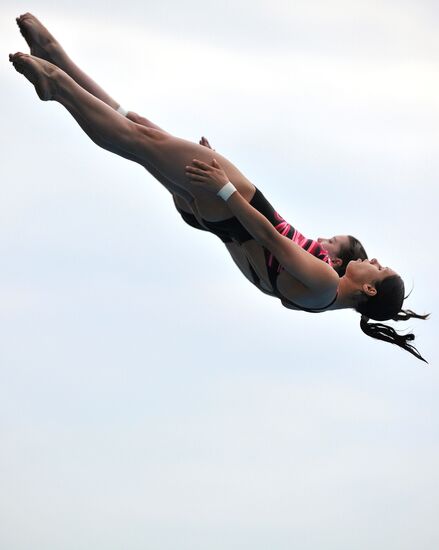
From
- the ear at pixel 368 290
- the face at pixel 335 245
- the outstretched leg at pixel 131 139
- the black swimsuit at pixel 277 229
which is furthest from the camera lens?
the face at pixel 335 245

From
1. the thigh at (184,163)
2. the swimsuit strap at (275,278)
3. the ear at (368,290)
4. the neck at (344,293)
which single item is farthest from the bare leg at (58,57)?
the ear at (368,290)

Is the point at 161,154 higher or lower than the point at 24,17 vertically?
lower

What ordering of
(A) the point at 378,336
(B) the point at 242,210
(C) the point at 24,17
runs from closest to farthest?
(B) the point at 242,210 → (C) the point at 24,17 → (A) the point at 378,336

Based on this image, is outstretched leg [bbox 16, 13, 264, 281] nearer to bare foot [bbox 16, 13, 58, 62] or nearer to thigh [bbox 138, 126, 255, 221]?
bare foot [bbox 16, 13, 58, 62]

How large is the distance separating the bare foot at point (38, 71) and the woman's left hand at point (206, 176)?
55.4 inches

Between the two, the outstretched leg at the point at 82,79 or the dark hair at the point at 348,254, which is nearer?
the outstretched leg at the point at 82,79

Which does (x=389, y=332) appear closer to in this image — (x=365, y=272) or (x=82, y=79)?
(x=365, y=272)

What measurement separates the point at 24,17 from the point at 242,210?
9.23ft

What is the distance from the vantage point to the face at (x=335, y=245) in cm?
1204

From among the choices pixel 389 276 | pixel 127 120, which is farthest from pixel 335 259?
pixel 127 120

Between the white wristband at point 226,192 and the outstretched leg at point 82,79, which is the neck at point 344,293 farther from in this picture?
the white wristband at point 226,192

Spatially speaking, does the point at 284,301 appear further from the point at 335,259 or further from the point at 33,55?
the point at 33,55

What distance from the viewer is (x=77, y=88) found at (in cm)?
1110

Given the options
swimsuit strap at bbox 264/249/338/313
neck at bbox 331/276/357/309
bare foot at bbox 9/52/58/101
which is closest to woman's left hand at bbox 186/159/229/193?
swimsuit strap at bbox 264/249/338/313
